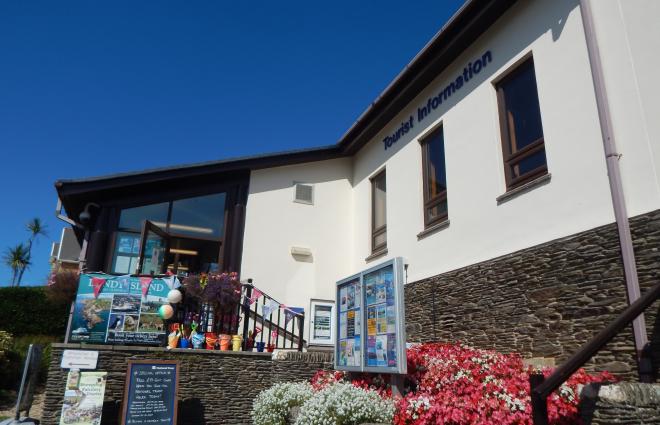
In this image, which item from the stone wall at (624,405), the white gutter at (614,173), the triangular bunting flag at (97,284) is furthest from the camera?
the triangular bunting flag at (97,284)

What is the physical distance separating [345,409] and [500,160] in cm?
429

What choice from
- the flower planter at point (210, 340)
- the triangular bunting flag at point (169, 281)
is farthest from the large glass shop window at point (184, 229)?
the flower planter at point (210, 340)

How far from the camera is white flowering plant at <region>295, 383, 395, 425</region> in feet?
15.8

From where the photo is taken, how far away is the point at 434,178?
8.93 meters

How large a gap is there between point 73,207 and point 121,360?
215 inches

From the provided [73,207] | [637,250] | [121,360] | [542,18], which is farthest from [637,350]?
[73,207]

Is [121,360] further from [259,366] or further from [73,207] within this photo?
[73,207]

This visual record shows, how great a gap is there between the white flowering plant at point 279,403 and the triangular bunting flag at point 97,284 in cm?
313

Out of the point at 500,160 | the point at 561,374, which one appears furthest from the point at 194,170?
the point at 561,374

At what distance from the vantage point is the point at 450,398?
4.71 m

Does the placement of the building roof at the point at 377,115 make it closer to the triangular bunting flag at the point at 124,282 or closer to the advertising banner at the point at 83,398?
the triangular bunting flag at the point at 124,282

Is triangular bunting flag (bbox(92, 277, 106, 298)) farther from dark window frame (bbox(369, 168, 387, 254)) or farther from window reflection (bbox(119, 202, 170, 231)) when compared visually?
dark window frame (bbox(369, 168, 387, 254))

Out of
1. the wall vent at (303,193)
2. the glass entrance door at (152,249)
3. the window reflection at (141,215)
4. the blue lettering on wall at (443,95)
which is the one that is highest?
the blue lettering on wall at (443,95)

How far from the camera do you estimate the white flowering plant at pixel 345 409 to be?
15.8ft
